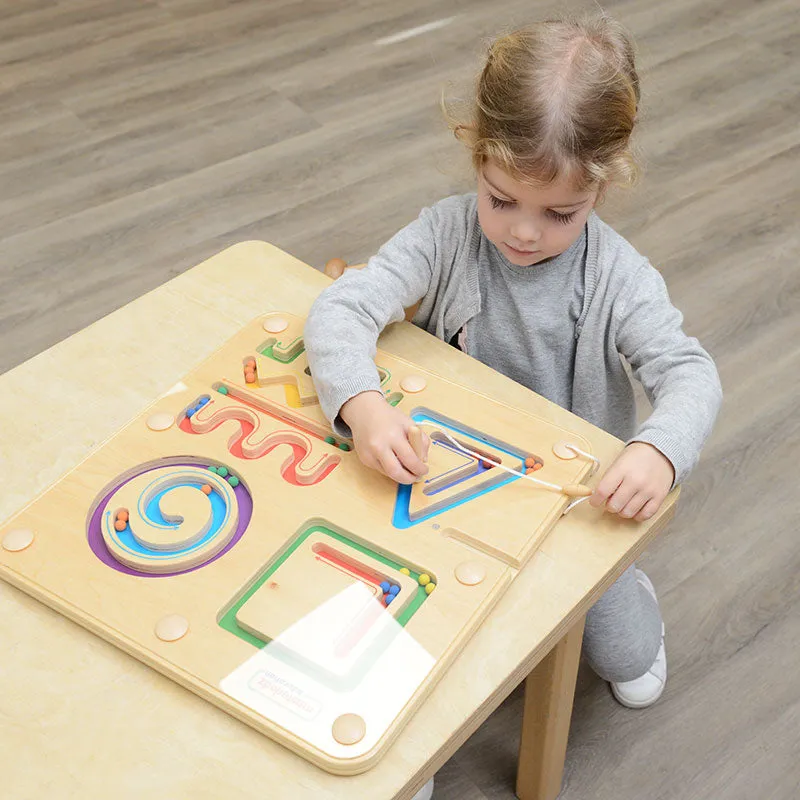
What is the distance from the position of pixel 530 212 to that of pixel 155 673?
1.72ft

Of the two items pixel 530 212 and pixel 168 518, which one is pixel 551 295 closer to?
pixel 530 212

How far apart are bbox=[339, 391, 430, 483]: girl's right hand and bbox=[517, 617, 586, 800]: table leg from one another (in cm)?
23

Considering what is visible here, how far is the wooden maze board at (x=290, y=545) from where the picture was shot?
0.73m

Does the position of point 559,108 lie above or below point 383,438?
above

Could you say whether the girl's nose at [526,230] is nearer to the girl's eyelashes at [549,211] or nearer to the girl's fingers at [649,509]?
the girl's eyelashes at [549,211]

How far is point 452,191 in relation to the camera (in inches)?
88.6

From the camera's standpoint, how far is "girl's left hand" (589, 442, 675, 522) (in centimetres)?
85

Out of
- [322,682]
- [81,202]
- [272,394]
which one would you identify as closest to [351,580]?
[322,682]

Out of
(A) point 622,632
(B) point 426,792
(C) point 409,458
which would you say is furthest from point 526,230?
(B) point 426,792

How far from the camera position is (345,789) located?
2.26 ft

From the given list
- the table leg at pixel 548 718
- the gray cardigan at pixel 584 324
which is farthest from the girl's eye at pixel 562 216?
the table leg at pixel 548 718

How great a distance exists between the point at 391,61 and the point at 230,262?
1741 mm

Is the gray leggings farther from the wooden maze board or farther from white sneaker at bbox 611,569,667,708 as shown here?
the wooden maze board

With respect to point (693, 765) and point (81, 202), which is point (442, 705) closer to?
point (693, 765)
